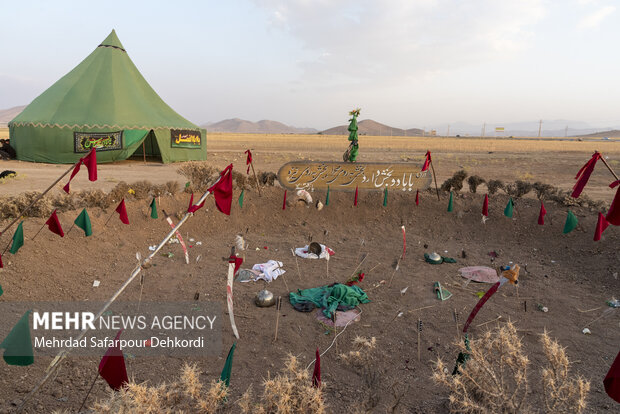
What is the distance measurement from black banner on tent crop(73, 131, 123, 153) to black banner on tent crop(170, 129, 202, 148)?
8.54ft

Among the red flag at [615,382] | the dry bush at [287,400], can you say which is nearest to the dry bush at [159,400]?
the dry bush at [287,400]

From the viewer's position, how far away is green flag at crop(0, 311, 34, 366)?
2.64 meters

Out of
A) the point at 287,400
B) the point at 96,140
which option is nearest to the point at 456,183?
the point at 287,400

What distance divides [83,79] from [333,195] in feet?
56.2

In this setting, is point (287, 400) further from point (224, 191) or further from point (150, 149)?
point (150, 149)

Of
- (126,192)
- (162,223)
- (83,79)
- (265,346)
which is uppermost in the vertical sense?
(83,79)

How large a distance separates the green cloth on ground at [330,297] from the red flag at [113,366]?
2.93 metres

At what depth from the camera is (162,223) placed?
8570 mm

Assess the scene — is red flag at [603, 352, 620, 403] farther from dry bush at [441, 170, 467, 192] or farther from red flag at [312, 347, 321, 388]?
dry bush at [441, 170, 467, 192]

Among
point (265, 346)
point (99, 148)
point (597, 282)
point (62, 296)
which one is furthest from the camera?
point (99, 148)

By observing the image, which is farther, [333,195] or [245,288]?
[333,195]

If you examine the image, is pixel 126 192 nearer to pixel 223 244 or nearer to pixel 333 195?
pixel 223 244

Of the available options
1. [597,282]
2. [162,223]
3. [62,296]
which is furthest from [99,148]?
[597,282]

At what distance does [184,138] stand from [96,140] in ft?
14.2
